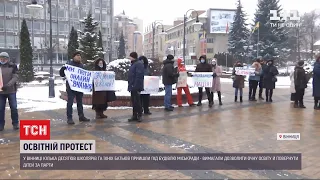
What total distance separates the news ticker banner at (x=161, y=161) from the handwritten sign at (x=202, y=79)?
233 inches

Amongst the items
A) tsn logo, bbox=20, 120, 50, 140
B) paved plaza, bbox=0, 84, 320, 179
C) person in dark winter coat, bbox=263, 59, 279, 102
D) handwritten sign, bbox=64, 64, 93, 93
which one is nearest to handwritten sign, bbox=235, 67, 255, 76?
person in dark winter coat, bbox=263, 59, 279, 102

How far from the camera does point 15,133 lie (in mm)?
7133

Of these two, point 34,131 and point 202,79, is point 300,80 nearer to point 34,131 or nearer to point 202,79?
point 202,79

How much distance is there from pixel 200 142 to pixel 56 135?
302 centimetres

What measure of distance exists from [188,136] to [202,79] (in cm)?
478

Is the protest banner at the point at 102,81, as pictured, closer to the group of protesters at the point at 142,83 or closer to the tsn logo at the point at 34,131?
the group of protesters at the point at 142,83

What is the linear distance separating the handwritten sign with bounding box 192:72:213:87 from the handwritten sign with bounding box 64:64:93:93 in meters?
4.07

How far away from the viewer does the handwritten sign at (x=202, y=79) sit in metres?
11.3

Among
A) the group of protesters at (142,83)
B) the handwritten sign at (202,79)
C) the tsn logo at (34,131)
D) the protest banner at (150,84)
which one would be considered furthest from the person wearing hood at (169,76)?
the tsn logo at (34,131)

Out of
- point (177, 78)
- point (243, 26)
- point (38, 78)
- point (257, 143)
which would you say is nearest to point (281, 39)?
point (243, 26)

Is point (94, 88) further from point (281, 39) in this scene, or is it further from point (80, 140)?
point (281, 39)

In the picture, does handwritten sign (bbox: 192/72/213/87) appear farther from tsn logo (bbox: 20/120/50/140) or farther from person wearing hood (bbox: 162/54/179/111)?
tsn logo (bbox: 20/120/50/140)

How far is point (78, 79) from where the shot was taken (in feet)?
27.2

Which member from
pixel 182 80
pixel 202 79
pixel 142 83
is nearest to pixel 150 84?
pixel 182 80
